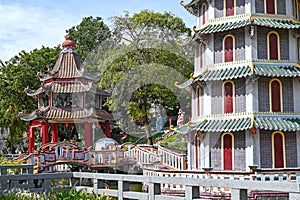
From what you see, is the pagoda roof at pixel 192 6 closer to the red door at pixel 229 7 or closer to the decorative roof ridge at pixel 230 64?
the red door at pixel 229 7

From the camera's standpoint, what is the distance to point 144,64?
31.8 m

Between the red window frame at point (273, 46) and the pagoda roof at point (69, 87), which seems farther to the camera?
the pagoda roof at point (69, 87)

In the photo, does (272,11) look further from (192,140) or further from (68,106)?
(68,106)

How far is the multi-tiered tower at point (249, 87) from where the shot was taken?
64.0ft

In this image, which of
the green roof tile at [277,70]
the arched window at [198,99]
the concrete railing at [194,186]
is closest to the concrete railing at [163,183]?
the concrete railing at [194,186]

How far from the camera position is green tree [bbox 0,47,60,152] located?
4212 cm

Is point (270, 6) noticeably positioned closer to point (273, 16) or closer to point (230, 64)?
point (273, 16)

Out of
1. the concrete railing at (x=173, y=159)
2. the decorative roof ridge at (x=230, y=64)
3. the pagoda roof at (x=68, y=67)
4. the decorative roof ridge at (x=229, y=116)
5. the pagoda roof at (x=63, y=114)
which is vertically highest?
the pagoda roof at (x=68, y=67)

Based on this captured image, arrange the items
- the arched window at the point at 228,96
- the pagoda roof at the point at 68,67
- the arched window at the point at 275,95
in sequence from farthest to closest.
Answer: the pagoda roof at the point at 68,67 → the arched window at the point at 228,96 → the arched window at the point at 275,95

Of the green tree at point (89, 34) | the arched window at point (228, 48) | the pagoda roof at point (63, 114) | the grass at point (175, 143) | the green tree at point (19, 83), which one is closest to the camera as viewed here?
the arched window at point (228, 48)

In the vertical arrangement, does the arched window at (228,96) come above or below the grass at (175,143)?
above

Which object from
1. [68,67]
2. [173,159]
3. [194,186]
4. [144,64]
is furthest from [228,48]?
[68,67]

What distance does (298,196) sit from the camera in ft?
23.3

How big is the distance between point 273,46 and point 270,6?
1.80 m
